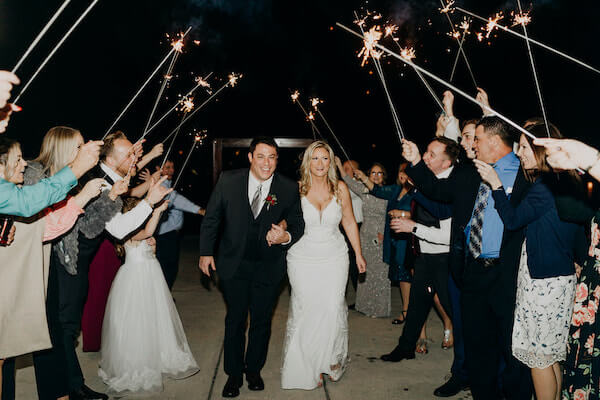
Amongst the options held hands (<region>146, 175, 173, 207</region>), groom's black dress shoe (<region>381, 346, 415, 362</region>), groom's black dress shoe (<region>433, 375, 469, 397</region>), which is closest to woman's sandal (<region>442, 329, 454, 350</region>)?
groom's black dress shoe (<region>381, 346, 415, 362</region>)

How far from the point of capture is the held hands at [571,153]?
2018 mm

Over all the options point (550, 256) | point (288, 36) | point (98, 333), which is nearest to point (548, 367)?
point (550, 256)

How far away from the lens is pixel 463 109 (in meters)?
14.5

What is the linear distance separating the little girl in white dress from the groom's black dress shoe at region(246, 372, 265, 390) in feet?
1.97

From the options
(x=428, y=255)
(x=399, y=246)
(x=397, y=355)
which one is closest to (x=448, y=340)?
(x=397, y=355)

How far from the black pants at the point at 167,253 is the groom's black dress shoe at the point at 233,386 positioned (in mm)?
2724

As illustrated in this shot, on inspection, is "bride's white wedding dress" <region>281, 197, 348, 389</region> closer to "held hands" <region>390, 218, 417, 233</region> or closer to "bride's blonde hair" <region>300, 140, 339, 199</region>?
"bride's blonde hair" <region>300, 140, 339, 199</region>

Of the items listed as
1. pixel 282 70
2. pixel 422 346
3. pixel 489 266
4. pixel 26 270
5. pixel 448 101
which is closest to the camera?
pixel 26 270

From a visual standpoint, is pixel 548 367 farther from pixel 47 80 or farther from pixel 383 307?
pixel 47 80

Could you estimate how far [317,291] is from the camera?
14.1 ft

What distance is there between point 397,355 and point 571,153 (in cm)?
337

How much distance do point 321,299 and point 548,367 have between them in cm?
191

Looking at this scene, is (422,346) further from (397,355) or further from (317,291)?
(317,291)

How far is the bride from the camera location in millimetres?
4238
